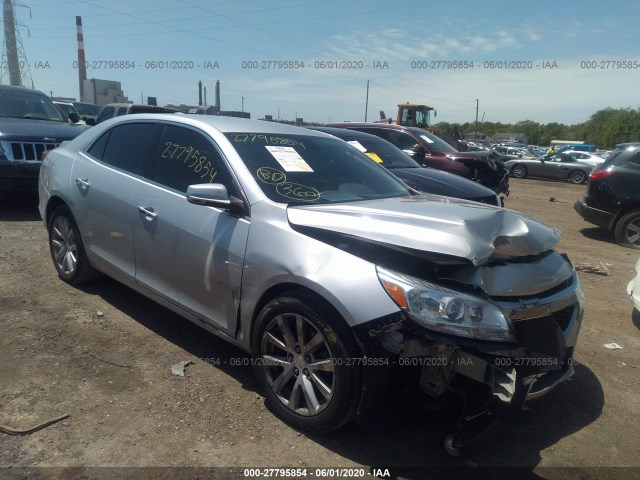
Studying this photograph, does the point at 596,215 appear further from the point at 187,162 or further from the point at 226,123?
the point at 187,162

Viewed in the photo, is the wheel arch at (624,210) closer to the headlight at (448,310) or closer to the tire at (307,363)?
the headlight at (448,310)

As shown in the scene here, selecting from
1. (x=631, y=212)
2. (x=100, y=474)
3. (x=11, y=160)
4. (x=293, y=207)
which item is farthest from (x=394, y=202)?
(x=631, y=212)

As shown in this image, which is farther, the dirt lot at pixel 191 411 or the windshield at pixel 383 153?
the windshield at pixel 383 153

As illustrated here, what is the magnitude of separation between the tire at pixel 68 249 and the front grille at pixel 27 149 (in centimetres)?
285

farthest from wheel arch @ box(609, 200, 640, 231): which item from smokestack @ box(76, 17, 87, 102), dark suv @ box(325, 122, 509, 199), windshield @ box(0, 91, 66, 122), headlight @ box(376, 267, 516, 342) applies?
smokestack @ box(76, 17, 87, 102)

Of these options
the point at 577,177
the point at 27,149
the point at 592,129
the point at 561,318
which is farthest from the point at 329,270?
the point at 592,129

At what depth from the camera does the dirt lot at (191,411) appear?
8.43 feet

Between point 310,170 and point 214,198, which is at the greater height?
point 310,170

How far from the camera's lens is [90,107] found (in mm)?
21828

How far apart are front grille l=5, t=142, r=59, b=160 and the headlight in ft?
21.2

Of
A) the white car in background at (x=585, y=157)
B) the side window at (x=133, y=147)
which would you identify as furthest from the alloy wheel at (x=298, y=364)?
the white car in background at (x=585, y=157)

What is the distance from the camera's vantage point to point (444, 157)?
9.95 metres

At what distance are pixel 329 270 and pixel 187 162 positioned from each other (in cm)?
153

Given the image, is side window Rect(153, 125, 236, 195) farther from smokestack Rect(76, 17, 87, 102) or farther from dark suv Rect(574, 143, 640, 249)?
smokestack Rect(76, 17, 87, 102)
